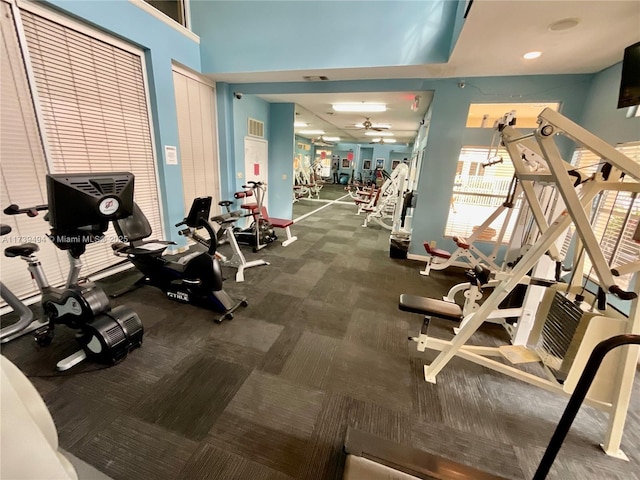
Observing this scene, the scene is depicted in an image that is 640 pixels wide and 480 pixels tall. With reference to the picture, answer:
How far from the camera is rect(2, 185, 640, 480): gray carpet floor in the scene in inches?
55.6

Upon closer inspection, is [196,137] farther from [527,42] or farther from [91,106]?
[527,42]

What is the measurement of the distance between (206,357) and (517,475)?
2.11 meters

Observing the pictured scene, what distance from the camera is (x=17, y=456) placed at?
1.51ft

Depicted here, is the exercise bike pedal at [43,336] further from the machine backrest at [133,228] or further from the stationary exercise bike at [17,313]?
the machine backrest at [133,228]

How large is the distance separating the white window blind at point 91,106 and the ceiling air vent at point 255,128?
212 centimetres

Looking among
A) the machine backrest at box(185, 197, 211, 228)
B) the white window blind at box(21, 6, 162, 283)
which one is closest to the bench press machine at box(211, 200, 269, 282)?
the machine backrest at box(185, 197, 211, 228)

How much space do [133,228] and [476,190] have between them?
186 inches

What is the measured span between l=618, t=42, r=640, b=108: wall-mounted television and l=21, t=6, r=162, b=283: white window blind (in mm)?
4805

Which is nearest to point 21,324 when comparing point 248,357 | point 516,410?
point 248,357

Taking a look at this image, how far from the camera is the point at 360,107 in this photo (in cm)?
577

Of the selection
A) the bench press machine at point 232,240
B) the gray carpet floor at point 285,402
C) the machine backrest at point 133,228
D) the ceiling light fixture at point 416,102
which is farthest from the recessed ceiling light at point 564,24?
the machine backrest at point 133,228

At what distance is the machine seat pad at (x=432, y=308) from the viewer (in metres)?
Answer: 1.80

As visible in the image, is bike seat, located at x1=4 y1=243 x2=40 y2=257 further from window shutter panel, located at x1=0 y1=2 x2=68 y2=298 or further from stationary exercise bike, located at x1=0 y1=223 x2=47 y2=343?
window shutter panel, located at x1=0 y1=2 x2=68 y2=298

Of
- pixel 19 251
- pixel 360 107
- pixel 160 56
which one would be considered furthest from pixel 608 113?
pixel 19 251
